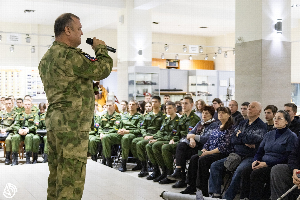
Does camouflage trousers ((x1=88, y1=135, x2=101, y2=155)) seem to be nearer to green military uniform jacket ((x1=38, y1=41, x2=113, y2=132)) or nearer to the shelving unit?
the shelving unit

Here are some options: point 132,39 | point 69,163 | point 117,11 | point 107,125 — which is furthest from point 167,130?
point 117,11

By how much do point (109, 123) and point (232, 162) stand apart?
11.4ft

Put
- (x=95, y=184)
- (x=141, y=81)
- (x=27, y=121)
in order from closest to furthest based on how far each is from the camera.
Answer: (x=95, y=184) < (x=27, y=121) < (x=141, y=81)

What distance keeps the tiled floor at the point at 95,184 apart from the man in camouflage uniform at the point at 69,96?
1717 millimetres

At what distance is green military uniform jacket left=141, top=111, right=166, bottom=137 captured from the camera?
6305mm

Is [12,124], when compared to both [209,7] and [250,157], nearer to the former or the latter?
[250,157]

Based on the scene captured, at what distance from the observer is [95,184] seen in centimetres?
454

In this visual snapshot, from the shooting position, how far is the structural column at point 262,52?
6668 millimetres

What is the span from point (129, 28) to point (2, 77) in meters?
6.44

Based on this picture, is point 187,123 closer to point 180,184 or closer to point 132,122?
point 180,184

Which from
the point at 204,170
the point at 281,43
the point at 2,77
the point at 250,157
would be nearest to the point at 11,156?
the point at 204,170

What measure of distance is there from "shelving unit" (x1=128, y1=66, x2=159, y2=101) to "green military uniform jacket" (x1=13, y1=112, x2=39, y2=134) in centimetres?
366

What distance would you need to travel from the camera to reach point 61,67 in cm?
228

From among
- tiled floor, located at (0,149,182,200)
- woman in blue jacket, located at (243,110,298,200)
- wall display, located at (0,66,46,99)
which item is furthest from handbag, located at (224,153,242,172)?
wall display, located at (0,66,46,99)
